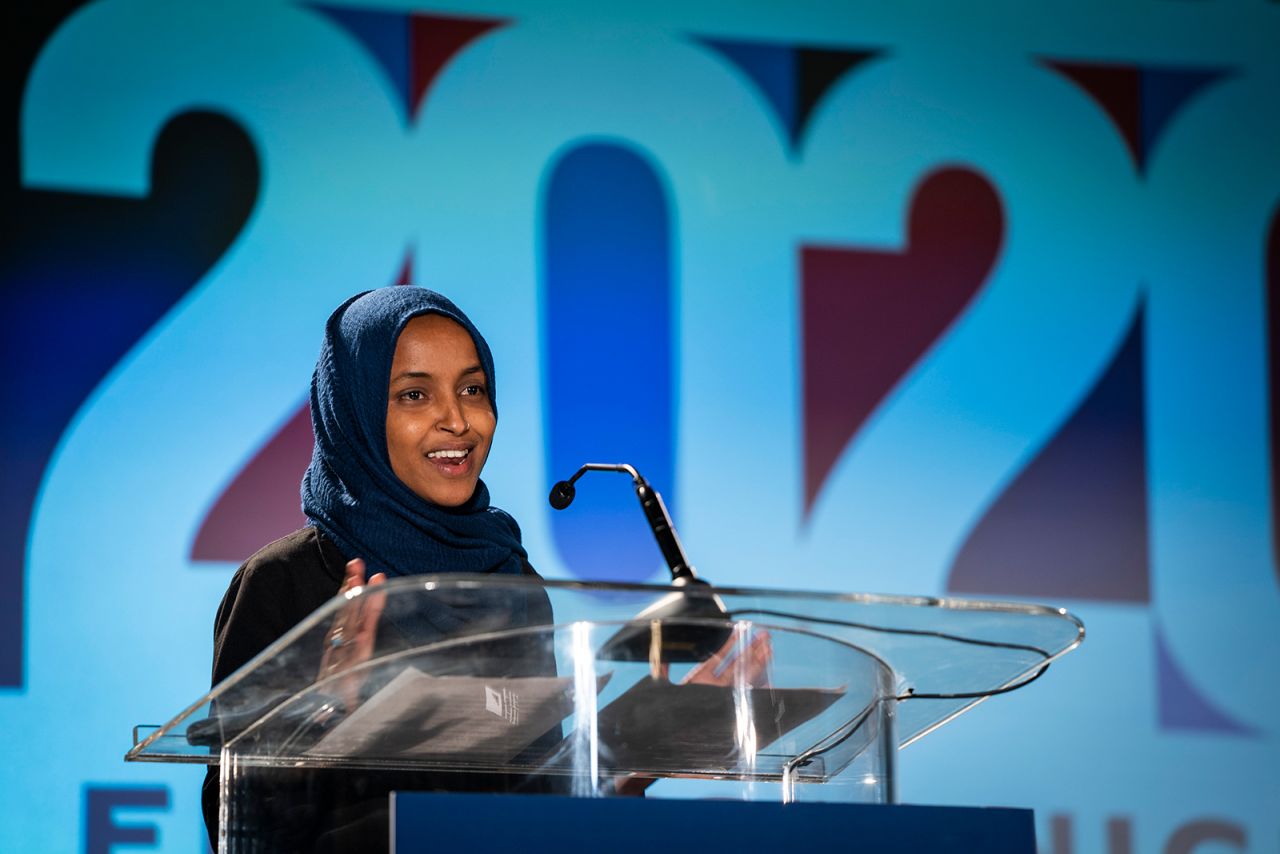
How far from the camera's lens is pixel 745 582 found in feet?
10.5

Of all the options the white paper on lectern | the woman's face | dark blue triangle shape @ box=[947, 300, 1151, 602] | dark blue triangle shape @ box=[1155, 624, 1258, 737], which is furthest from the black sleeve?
dark blue triangle shape @ box=[1155, 624, 1258, 737]

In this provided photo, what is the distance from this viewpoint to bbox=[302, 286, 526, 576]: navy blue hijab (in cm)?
199

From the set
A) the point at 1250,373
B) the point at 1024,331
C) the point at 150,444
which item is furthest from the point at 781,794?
the point at 1250,373

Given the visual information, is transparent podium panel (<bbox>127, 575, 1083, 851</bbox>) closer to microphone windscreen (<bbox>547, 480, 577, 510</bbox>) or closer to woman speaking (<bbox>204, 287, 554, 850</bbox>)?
microphone windscreen (<bbox>547, 480, 577, 510</bbox>)

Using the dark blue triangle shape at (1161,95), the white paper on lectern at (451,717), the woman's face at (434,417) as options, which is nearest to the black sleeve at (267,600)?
the woman's face at (434,417)

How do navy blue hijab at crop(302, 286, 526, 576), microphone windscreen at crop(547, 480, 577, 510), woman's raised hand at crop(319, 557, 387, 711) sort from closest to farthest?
woman's raised hand at crop(319, 557, 387, 711), microphone windscreen at crop(547, 480, 577, 510), navy blue hijab at crop(302, 286, 526, 576)

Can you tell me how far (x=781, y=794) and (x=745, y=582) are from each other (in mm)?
1756

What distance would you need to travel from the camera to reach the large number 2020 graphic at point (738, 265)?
3.14m

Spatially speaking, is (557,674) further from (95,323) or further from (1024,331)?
(1024,331)

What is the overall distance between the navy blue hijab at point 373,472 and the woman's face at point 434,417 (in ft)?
0.07

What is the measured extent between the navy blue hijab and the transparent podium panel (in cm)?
58

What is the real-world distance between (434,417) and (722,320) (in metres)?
1.37

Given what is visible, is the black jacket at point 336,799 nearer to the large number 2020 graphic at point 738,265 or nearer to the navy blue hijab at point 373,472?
the navy blue hijab at point 373,472

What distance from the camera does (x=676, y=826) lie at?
→ 1187 mm
